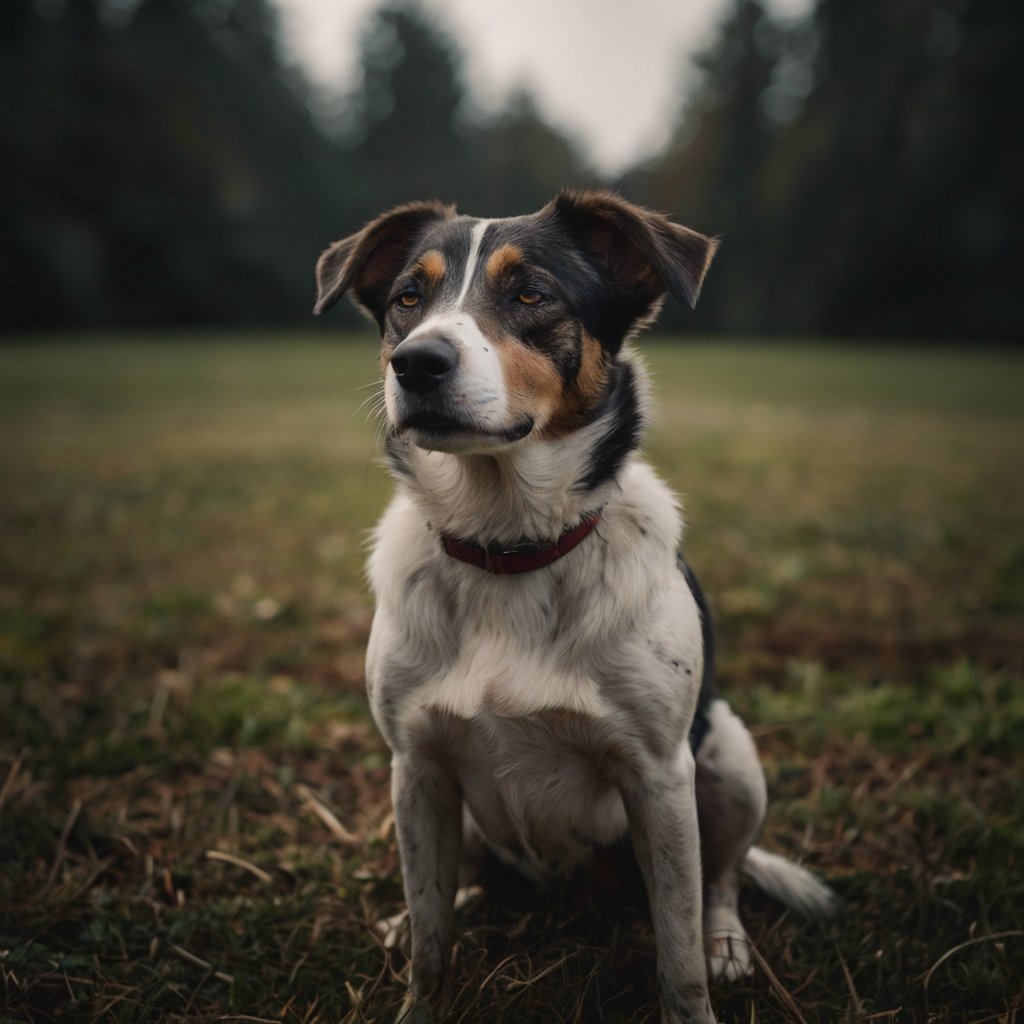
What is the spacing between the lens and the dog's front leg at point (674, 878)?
6.91 feet

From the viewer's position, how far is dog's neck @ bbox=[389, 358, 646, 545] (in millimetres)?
2318

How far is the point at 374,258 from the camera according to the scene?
9.59 feet

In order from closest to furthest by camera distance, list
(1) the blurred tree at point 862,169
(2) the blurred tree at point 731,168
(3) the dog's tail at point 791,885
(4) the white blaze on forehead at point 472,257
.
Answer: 1. (4) the white blaze on forehead at point 472,257
2. (3) the dog's tail at point 791,885
3. (1) the blurred tree at point 862,169
4. (2) the blurred tree at point 731,168

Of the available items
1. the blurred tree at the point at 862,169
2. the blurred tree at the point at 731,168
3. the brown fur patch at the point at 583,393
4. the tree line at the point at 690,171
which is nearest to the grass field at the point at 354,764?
the brown fur patch at the point at 583,393

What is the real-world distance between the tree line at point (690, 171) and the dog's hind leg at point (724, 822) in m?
30.5

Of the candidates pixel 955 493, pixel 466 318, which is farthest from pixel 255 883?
pixel 955 493

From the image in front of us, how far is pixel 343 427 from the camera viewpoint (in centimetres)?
1277

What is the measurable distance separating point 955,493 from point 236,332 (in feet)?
114

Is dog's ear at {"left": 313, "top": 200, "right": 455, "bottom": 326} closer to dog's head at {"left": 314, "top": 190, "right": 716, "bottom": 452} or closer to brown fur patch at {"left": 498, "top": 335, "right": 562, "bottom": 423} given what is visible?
dog's head at {"left": 314, "top": 190, "right": 716, "bottom": 452}

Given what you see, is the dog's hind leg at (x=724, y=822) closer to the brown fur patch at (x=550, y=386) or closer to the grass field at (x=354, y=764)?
the grass field at (x=354, y=764)

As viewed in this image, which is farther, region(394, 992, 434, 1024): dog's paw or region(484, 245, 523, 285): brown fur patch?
region(484, 245, 523, 285): brown fur patch

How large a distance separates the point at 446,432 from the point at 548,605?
50 centimetres

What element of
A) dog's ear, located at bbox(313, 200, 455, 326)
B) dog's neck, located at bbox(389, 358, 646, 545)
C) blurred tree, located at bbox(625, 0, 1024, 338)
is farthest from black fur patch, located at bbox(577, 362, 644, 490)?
blurred tree, located at bbox(625, 0, 1024, 338)

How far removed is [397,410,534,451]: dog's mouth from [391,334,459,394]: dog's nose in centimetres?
7
